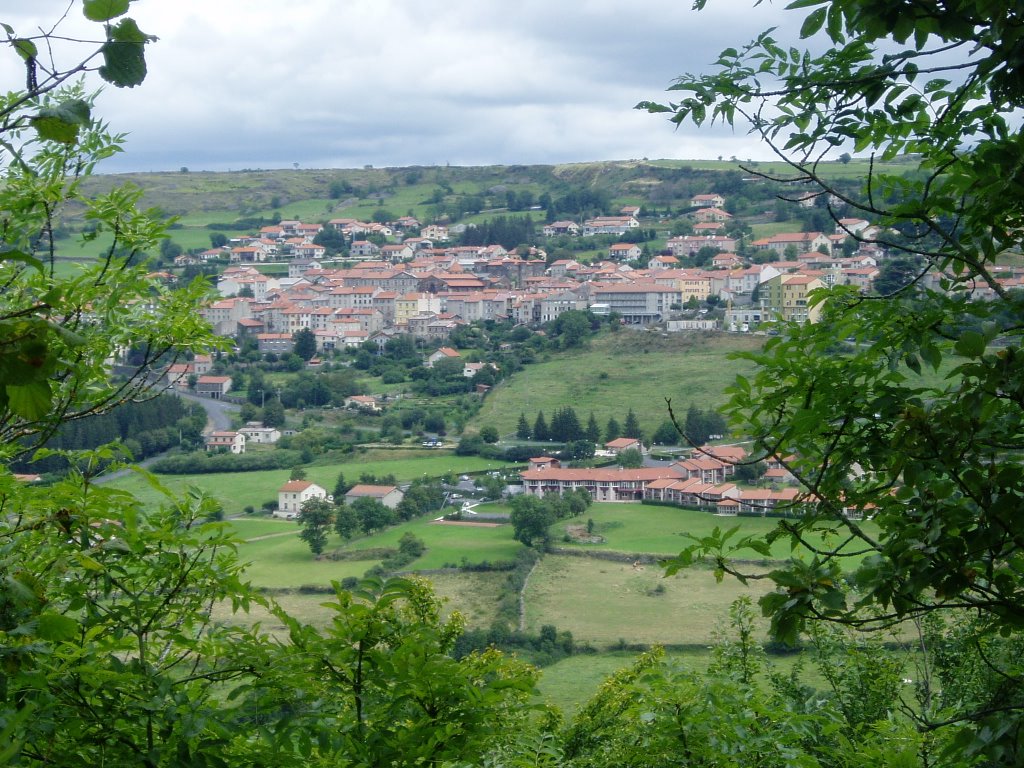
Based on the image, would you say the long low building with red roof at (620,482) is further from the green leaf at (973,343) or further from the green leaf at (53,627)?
the green leaf at (53,627)

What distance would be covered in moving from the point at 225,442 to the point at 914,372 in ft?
103

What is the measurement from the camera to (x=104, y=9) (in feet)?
3.63

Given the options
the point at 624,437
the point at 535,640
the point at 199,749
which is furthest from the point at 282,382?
the point at 199,749

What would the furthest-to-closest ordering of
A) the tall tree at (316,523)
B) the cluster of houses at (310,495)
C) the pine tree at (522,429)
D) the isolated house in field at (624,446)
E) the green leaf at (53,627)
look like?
1. the pine tree at (522,429)
2. the isolated house in field at (624,446)
3. the cluster of houses at (310,495)
4. the tall tree at (316,523)
5. the green leaf at (53,627)

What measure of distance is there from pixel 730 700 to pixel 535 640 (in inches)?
526

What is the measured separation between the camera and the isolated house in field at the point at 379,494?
2541cm

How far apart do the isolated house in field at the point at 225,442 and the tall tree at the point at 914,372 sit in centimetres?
3047

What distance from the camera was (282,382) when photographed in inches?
1607

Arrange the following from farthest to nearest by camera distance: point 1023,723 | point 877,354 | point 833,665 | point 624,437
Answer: point 624,437 < point 833,665 < point 877,354 < point 1023,723

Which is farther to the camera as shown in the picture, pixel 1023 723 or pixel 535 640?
pixel 535 640

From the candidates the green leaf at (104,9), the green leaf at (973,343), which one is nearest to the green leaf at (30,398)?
the green leaf at (104,9)

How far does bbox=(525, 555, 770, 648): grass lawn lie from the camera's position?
641 inches

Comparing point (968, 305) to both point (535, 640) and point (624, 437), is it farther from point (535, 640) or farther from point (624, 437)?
Result: point (624, 437)

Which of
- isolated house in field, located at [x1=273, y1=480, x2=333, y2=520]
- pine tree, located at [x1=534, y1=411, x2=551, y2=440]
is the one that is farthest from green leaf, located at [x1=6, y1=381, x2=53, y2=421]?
pine tree, located at [x1=534, y1=411, x2=551, y2=440]
